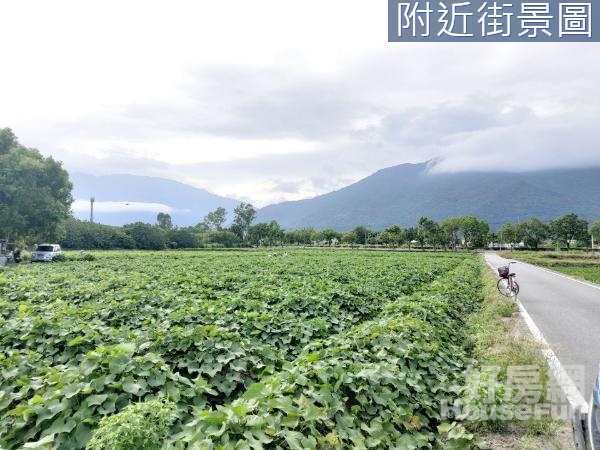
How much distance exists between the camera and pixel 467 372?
240 inches

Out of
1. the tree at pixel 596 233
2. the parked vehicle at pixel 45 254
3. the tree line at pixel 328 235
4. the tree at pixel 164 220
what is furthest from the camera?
the tree at pixel 164 220

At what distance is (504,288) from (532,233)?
366 ft

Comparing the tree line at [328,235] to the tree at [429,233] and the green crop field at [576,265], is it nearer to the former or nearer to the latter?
the tree at [429,233]

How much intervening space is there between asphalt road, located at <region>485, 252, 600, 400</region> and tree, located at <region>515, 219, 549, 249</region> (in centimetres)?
9681

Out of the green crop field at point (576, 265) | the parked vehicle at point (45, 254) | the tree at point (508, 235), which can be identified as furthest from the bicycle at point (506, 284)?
the tree at point (508, 235)

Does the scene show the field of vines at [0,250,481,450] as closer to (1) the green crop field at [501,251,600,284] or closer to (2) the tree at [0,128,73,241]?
(1) the green crop field at [501,251,600,284]

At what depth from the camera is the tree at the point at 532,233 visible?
10606 centimetres

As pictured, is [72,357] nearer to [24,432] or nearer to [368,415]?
[24,432]

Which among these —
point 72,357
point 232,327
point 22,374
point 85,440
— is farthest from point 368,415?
point 72,357

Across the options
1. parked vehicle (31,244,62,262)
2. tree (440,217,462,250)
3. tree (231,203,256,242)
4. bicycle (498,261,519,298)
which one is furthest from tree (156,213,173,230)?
bicycle (498,261,519,298)

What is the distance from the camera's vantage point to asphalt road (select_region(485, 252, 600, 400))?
7459mm

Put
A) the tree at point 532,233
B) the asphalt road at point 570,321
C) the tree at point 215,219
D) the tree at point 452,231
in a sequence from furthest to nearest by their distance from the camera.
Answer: the tree at point 215,219, the tree at point 532,233, the tree at point 452,231, the asphalt road at point 570,321

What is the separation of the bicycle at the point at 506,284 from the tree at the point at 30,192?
133ft

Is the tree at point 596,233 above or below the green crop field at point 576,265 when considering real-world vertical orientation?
above
